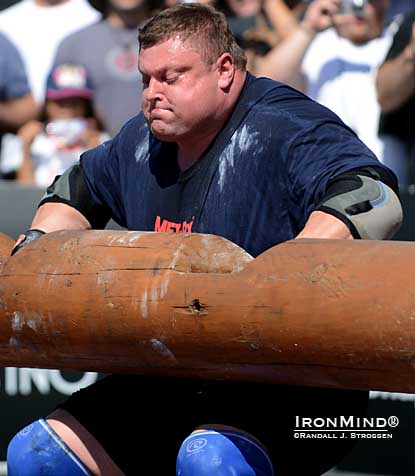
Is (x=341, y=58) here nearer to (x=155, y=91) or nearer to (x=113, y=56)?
(x=113, y=56)

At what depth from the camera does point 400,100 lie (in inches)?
182

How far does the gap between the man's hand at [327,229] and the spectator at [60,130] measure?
2680 mm

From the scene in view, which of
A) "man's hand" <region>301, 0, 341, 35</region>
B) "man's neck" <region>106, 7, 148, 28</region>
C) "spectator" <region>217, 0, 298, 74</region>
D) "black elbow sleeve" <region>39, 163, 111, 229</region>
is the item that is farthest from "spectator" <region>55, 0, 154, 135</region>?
"black elbow sleeve" <region>39, 163, 111, 229</region>

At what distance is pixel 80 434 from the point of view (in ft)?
8.89

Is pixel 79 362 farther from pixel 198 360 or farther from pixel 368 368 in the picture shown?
pixel 368 368

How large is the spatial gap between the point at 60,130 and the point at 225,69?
2374mm

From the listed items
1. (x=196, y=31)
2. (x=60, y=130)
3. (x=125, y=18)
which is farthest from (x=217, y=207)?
(x=125, y=18)

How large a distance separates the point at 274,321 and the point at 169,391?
81cm

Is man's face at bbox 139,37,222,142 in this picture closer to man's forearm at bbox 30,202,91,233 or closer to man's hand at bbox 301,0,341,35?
man's forearm at bbox 30,202,91,233

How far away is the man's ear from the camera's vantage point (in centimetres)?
264

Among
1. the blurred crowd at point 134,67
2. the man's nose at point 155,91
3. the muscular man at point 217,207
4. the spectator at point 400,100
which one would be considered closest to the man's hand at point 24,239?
the muscular man at point 217,207

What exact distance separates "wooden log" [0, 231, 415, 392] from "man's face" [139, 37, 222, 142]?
420mm

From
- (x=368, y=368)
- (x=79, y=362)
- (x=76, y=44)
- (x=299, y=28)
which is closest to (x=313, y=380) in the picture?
(x=368, y=368)

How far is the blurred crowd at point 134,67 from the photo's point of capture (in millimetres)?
4641
